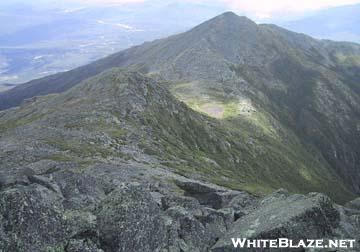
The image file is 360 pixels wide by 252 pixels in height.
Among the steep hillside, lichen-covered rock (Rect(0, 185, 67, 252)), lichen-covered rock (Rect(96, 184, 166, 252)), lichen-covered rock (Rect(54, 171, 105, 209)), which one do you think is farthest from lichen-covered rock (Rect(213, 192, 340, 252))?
the steep hillside

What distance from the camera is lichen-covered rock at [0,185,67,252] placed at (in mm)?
22906

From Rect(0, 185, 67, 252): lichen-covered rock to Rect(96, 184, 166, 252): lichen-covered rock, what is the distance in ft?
8.03

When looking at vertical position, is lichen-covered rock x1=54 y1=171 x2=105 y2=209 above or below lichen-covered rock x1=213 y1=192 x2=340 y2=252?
below

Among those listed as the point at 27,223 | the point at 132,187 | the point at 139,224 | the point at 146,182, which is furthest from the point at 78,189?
the point at 146,182

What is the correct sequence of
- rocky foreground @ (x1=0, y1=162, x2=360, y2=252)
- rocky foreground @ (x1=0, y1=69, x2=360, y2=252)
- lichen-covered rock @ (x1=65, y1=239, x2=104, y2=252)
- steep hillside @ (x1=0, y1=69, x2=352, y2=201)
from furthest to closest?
steep hillside @ (x1=0, y1=69, x2=352, y2=201) → rocky foreground @ (x1=0, y1=69, x2=360, y2=252) → lichen-covered rock @ (x1=65, y1=239, x2=104, y2=252) → rocky foreground @ (x1=0, y1=162, x2=360, y2=252)

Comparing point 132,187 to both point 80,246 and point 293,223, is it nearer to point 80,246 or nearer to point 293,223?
point 80,246

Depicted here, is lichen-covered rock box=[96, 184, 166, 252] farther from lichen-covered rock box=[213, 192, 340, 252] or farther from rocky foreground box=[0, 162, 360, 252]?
lichen-covered rock box=[213, 192, 340, 252]

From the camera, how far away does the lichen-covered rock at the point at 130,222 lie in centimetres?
2534

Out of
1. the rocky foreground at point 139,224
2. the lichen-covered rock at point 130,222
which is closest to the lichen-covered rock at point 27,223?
the rocky foreground at point 139,224

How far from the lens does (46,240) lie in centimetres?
2377

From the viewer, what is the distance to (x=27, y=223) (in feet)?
77.5

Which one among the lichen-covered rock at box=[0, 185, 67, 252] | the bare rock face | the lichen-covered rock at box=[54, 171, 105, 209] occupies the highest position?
the lichen-covered rock at box=[0, 185, 67, 252]

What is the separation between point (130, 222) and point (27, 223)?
5604 millimetres

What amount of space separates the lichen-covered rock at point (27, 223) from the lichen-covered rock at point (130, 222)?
2446mm
